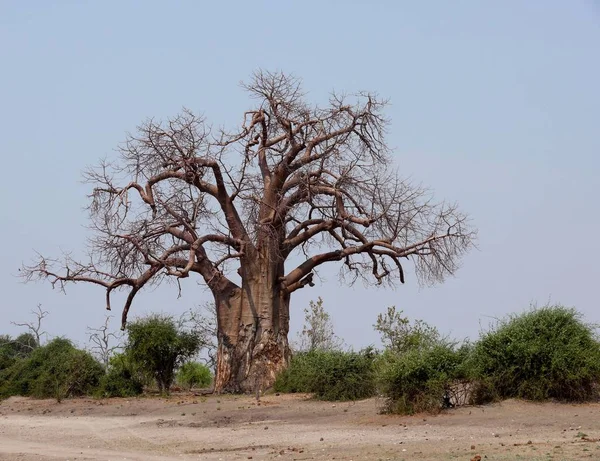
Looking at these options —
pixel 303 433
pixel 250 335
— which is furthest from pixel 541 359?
pixel 250 335

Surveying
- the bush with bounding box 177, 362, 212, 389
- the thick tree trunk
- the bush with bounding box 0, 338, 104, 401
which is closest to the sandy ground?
the thick tree trunk

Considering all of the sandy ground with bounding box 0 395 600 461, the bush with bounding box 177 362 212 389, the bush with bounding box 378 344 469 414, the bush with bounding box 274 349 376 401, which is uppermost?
the bush with bounding box 177 362 212 389

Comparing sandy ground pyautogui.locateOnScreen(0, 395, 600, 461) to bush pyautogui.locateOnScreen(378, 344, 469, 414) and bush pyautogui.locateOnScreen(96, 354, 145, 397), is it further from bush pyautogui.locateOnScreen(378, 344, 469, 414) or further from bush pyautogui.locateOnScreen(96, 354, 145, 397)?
bush pyautogui.locateOnScreen(96, 354, 145, 397)

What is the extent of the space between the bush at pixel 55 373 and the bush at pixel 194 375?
2.95 m

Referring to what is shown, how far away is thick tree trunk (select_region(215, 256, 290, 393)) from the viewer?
24859 millimetres

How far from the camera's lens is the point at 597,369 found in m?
16.9

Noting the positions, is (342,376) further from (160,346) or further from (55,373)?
(55,373)

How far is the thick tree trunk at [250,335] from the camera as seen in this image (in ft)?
81.6

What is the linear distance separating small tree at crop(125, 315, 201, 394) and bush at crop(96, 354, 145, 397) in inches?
12.3

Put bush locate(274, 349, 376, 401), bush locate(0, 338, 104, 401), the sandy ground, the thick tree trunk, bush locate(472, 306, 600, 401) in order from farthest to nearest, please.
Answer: bush locate(0, 338, 104, 401), the thick tree trunk, bush locate(274, 349, 376, 401), bush locate(472, 306, 600, 401), the sandy ground

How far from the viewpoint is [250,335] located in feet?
82.0

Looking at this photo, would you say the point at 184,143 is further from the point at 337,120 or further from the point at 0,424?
the point at 0,424

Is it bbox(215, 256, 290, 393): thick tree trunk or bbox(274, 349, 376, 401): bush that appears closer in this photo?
bbox(274, 349, 376, 401): bush

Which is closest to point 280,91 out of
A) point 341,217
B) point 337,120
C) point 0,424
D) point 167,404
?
point 337,120
